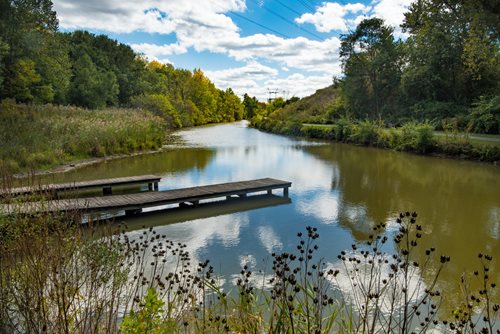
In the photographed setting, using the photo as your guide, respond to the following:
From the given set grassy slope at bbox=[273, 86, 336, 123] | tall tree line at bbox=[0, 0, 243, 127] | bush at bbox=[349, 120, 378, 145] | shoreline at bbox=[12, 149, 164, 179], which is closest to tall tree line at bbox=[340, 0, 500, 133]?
bush at bbox=[349, 120, 378, 145]

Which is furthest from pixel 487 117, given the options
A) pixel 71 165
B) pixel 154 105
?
pixel 154 105

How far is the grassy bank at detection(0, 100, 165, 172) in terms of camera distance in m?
12.7

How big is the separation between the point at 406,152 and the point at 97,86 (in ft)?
83.5

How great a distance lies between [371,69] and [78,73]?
76.4 feet

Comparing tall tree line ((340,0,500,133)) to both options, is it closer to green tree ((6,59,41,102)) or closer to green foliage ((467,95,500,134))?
green foliage ((467,95,500,134))

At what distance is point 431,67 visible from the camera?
2197 centimetres

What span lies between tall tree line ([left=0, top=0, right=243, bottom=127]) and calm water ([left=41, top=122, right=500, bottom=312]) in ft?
31.7

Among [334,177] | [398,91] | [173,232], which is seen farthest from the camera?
[398,91]

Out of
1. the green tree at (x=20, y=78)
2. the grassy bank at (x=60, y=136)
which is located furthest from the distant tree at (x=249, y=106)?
the grassy bank at (x=60, y=136)

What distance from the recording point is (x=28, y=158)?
12516 millimetres

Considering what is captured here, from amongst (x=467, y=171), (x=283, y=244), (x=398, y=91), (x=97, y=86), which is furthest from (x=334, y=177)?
(x=97, y=86)

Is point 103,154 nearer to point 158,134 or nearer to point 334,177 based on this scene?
point 158,134

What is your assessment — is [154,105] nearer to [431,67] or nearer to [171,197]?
[431,67]

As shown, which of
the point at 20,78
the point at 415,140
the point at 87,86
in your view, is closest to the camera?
the point at 415,140
